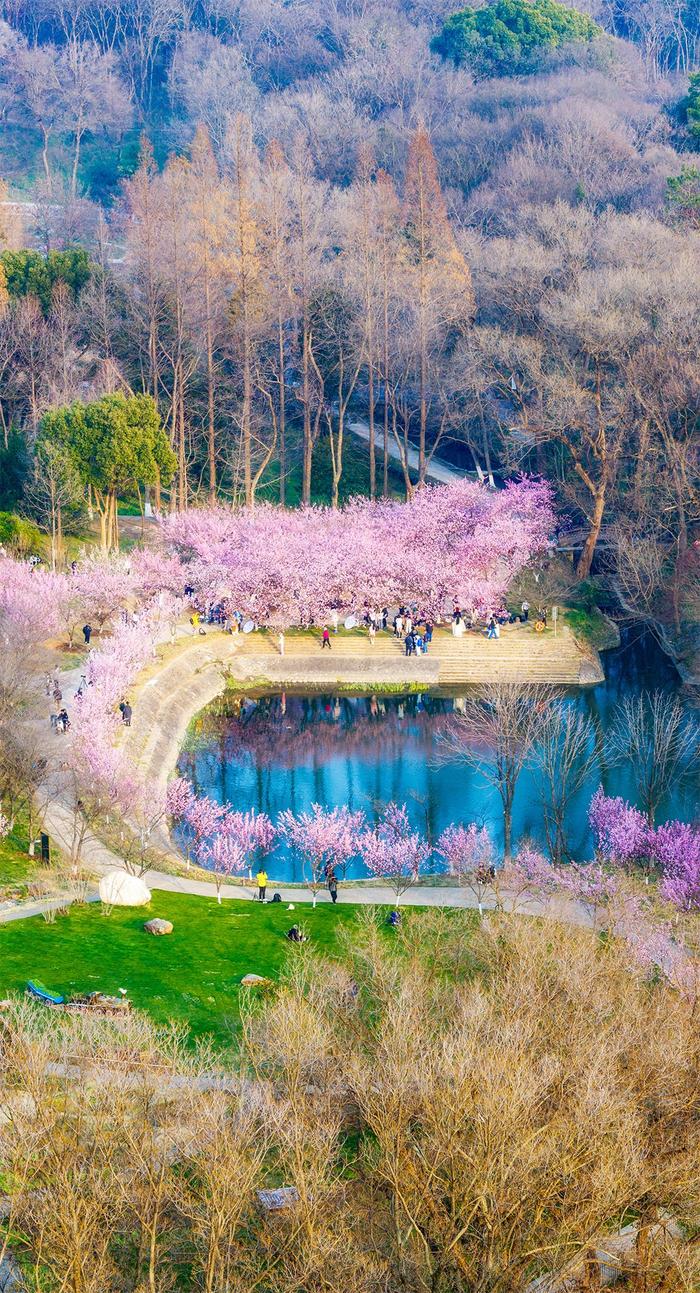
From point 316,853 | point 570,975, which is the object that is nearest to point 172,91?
point 316,853

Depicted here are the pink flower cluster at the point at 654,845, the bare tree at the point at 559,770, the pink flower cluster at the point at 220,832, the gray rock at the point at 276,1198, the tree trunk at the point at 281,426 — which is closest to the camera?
the gray rock at the point at 276,1198

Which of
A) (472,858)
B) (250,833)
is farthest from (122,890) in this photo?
(472,858)

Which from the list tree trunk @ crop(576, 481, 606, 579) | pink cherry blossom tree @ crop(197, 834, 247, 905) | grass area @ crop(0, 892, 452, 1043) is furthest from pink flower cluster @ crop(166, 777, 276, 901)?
tree trunk @ crop(576, 481, 606, 579)

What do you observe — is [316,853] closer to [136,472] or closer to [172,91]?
Result: [136,472]

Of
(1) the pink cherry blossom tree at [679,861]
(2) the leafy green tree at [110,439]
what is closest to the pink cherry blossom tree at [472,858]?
(1) the pink cherry blossom tree at [679,861]

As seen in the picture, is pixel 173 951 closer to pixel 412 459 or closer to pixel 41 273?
pixel 412 459

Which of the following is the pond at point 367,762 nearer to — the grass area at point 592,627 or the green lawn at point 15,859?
the grass area at point 592,627
